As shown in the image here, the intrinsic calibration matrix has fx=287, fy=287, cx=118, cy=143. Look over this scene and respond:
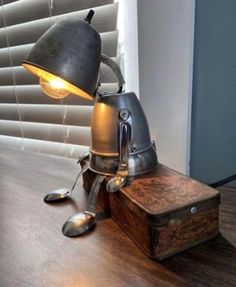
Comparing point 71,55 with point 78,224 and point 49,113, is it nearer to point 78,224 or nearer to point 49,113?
point 78,224

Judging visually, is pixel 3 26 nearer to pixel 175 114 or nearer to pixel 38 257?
pixel 175 114

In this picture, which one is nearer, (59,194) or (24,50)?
(59,194)

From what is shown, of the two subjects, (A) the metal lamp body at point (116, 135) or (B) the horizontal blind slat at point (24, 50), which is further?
(B) the horizontal blind slat at point (24, 50)

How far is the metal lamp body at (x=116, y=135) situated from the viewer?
21.4 inches

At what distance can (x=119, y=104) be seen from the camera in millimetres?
543

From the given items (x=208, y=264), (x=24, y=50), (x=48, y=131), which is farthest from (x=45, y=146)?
(x=208, y=264)

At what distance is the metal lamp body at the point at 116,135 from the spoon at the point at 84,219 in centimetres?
3

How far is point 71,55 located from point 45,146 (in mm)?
754

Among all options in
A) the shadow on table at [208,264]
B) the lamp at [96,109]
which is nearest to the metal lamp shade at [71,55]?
the lamp at [96,109]

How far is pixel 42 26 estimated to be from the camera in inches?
41.1

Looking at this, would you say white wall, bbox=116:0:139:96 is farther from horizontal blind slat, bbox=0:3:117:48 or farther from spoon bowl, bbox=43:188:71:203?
spoon bowl, bbox=43:188:71:203

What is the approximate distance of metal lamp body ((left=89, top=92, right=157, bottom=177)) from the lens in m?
0.54

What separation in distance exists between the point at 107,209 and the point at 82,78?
27 centimetres

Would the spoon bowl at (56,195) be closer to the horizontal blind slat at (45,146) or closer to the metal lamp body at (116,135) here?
the metal lamp body at (116,135)
